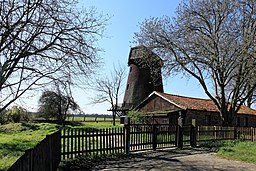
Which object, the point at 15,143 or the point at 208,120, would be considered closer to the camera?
A: the point at 15,143

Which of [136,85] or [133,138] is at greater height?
[136,85]

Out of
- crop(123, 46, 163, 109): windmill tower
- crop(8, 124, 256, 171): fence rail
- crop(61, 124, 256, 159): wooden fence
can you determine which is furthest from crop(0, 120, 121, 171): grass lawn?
crop(123, 46, 163, 109): windmill tower

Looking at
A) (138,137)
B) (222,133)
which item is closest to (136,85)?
(222,133)

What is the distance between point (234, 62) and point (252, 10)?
449 cm

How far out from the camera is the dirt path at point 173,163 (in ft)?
34.9

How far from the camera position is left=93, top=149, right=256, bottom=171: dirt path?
10.6 metres

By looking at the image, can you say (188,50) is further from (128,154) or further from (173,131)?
(128,154)

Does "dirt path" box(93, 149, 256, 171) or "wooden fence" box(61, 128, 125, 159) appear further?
"wooden fence" box(61, 128, 125, 159)

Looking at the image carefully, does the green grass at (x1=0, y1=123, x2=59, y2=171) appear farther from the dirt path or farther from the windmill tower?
the windmill tower

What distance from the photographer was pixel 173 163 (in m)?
11.6

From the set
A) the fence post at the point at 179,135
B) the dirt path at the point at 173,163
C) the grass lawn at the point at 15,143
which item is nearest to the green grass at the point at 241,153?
the dirt path at the point at 173,163

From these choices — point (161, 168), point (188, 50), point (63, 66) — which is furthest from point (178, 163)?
point (188, 50)

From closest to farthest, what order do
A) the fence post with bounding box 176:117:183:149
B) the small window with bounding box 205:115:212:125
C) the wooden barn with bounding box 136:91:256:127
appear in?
1. the fence post with bounding box 176:117:183:149
2. the wooden barn with bounding box 136:91:256:127
3. the small window with bounding box 205:115:212:125

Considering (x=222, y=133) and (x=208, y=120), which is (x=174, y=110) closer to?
(x=208, y=120)
